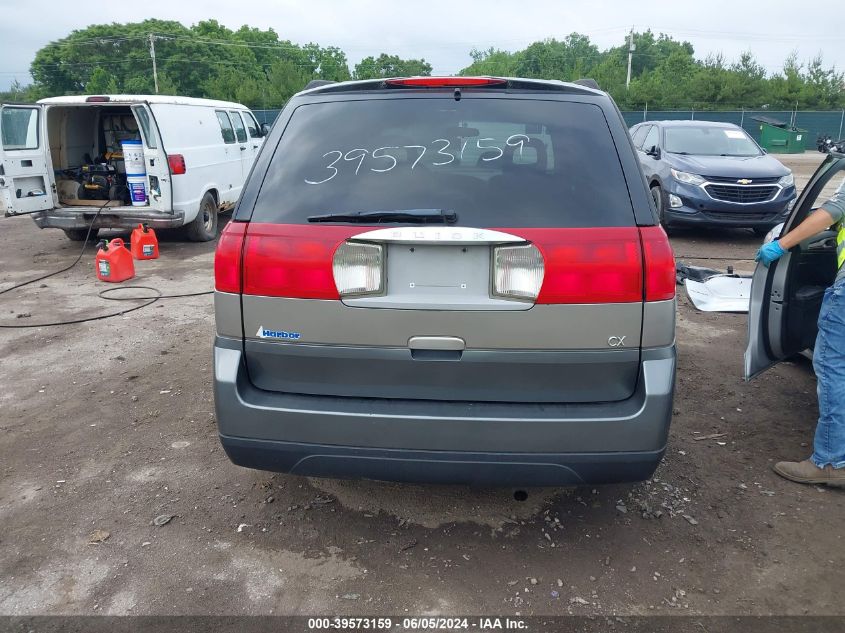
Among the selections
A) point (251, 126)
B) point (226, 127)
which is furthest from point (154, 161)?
point (251, 126)

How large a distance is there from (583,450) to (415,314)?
2.71 ft

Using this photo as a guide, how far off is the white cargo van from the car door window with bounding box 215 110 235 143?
0.7 inches

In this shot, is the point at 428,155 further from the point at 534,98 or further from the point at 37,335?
the point at 37,335

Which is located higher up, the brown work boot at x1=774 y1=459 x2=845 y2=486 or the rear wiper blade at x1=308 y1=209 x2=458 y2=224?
the rear wiper blade at x1=308 y1=209 x2=458 y2=224

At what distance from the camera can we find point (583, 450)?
8.32 feet

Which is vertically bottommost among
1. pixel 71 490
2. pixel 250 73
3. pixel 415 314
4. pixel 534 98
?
pixel 71 490

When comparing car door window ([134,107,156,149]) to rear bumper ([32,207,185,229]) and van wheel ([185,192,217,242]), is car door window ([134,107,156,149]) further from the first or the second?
van wheel ([185,192,217,242])

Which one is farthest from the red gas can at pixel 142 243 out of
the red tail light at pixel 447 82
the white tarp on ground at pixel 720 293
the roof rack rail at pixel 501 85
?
the red tail light at pixel 447 82

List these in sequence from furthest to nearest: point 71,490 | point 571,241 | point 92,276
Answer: point 92,276 < point 71,490 < point 571,241

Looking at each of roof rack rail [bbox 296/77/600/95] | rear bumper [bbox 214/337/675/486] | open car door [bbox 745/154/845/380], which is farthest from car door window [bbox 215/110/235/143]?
rear bumper [bbox 214/337/675/486]

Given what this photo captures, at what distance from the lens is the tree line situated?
1858 inches

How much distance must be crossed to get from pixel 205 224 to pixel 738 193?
8.20 meters

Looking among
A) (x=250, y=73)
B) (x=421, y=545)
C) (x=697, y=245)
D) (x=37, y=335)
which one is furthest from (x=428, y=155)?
(x=250, y=73)

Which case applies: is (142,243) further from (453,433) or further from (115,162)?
(453,433)
